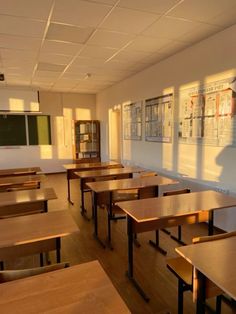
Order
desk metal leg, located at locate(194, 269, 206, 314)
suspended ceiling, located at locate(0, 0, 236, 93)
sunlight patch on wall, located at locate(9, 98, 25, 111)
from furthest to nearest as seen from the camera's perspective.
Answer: sunlight patch on wall, located at locate(9, 98, 25, 111), suspended ceiling, located at locate(0, 0, 236, 93), desk metal leg, located at locate(194, 269, 206, 314)

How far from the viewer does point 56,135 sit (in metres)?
8.17

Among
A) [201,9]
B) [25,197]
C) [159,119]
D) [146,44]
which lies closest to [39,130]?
[159,119]

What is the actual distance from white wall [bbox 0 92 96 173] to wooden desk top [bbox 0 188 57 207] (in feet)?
16.9

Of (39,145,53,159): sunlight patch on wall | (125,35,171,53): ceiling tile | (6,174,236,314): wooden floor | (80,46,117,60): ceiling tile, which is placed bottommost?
(6,174,236,314): wooden floor

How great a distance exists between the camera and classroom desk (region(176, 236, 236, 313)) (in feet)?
3.88

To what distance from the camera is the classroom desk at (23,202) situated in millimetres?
2668

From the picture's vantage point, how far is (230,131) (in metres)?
→ 3.18

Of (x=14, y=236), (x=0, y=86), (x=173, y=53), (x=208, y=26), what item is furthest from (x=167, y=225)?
(x=0, y=86)

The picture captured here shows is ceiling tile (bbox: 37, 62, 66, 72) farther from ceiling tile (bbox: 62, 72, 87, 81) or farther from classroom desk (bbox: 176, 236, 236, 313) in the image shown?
classroom desk (bbox: 176, 236, 236, 313)

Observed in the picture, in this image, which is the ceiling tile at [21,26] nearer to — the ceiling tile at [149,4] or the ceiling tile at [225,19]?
the ceiling tile at [149,4]

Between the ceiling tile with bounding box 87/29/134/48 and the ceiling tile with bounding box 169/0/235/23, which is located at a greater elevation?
the ceiling tile with bounding box 87/29/134/48

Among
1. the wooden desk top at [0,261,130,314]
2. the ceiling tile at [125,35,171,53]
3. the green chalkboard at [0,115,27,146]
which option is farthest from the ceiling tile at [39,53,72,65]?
the wooden desk top at [0,261,130,314]

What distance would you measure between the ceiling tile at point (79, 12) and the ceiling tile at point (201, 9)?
2.56 ft

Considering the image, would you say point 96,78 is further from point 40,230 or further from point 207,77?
point 40,230
